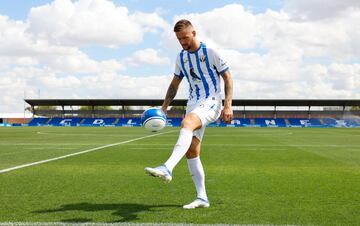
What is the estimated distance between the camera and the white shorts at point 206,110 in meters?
5.24

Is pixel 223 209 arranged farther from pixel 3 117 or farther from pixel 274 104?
pixel 3 117

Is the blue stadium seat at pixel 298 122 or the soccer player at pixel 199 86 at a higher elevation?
the soccer player at pixel 199 86

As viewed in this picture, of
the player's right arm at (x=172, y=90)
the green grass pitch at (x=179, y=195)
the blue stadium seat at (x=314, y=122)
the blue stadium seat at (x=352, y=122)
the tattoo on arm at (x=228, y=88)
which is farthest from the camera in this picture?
the blue stadium seat at (x=314, y=122)

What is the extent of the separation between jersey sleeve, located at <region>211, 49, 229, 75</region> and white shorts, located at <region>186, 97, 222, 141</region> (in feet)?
1.19

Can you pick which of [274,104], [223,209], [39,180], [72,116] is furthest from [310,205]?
[72,116]

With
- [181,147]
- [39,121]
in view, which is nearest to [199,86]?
[181,147]

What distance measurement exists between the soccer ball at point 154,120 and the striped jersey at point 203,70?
1.66 feet

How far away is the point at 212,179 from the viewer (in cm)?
827

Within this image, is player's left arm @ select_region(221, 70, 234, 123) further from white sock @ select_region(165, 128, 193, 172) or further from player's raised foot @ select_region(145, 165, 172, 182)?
player's raised foot @ select_region(145, 165, 172, 182)

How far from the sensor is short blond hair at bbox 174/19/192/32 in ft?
16.6

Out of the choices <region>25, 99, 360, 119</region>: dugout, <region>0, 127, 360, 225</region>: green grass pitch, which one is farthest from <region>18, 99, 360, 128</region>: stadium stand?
<region>0, 127, 360, 225</region>: green grass pitch

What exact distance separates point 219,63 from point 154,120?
1167 millimetres

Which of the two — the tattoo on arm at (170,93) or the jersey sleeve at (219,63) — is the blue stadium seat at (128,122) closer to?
the tattoo on arm at (170,93)

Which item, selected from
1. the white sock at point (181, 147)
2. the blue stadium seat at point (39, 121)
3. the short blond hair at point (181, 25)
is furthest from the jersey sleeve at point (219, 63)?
the blue stadium seat at point (39, 121)
